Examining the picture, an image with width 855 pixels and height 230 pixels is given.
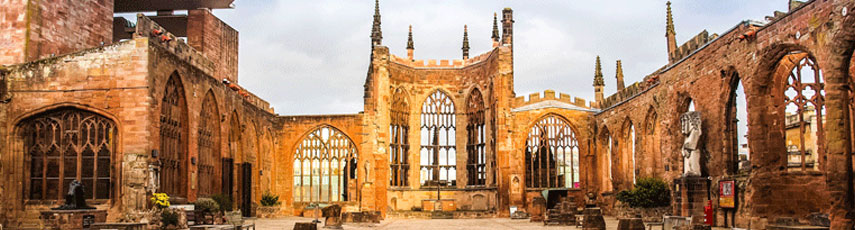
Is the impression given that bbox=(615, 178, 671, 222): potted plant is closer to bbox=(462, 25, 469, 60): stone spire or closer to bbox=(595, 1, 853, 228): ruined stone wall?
bbox=(595, 1, 853, 228): ruined stone wall

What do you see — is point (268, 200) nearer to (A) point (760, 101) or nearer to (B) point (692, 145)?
(B) point (692, 145)

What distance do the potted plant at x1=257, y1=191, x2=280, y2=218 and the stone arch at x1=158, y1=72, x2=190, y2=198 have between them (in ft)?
33.4

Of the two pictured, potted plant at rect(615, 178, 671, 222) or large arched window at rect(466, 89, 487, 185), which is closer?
potted plant at rect(615, 178, 671, 222)

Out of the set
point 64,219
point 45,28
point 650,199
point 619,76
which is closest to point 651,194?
point 650,199

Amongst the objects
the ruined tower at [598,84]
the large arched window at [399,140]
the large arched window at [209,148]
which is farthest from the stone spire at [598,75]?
the large arched window at [209,148]

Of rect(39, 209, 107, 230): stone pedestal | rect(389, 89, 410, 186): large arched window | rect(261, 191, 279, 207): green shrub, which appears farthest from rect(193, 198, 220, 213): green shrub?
rect(389, 89, 410, 186): large arched window

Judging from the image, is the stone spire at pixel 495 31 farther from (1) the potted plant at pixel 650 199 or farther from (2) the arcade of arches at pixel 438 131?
(1) the potted plant at pixel 650 199

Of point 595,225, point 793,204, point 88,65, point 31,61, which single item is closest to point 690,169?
point 793,204

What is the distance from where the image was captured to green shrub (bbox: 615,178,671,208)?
2766 cm

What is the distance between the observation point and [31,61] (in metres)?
23.0

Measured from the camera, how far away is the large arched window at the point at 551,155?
38562 millimetres

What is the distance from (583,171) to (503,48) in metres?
7.11

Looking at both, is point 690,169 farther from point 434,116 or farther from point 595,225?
point 434,116

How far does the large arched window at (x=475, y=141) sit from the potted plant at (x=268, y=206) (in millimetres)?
9889
